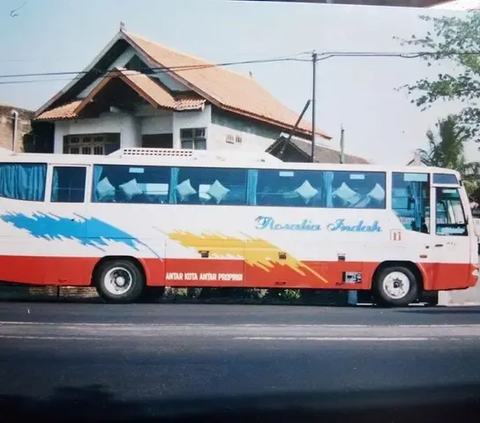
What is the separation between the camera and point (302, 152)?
4734 millimetres

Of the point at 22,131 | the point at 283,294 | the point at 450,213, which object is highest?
the point at 22,131

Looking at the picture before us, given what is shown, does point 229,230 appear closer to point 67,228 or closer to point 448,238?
point 67,228

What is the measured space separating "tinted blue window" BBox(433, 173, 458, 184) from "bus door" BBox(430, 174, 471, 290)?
0.01 m

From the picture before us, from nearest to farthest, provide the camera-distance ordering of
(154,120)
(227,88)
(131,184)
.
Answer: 1. (227,88)
2. (154,120)
3. (131,184)

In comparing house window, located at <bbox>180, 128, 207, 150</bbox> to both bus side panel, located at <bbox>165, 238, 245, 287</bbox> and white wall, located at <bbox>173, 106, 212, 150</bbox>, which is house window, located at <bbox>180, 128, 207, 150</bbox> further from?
bus side panel, located at <bbox>165, 238, 245, 287</bbox>

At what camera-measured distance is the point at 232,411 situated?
355cm

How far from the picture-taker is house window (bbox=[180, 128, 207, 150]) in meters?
4.56

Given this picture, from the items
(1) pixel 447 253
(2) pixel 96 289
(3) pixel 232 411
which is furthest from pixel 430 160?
(2) pixel 96 289

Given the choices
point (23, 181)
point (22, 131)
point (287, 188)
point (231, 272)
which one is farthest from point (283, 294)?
point (22, 131)

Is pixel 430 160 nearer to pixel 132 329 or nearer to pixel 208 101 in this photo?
pixel 208 101

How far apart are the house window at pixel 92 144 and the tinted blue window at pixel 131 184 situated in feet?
1.02

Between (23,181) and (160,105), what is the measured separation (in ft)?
5.18

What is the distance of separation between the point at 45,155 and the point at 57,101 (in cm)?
69

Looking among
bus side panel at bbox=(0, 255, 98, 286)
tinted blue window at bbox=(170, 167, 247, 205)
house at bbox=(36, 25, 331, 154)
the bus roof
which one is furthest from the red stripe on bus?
house at bbox=(36, 25, 331, 154)
